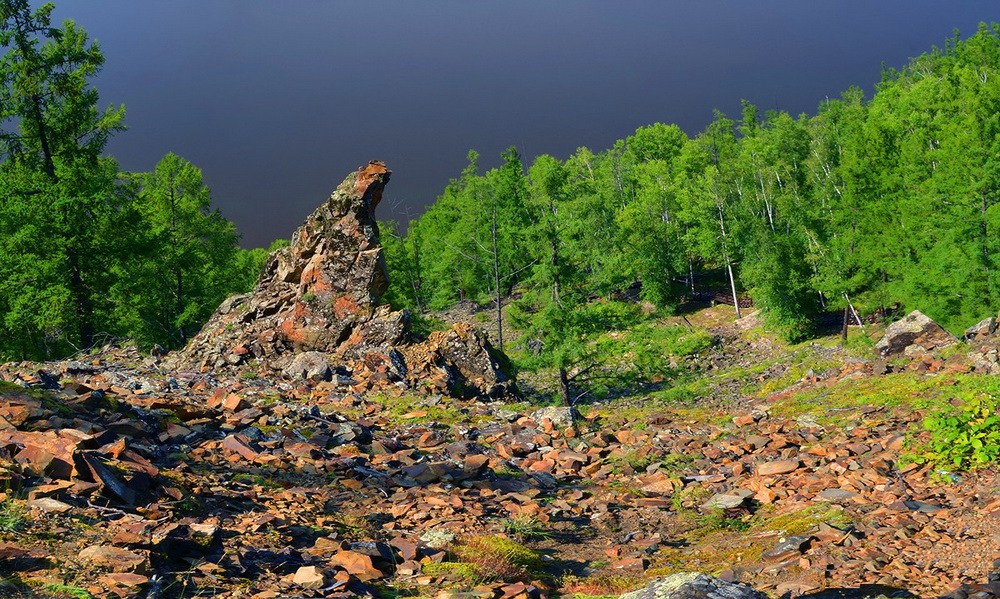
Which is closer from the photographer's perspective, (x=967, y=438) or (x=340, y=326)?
(x=967, y=438)

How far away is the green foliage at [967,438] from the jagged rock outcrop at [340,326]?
41.3 ft

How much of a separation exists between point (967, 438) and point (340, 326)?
17.8 m

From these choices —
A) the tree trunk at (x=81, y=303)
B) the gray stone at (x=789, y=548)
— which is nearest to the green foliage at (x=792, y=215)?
the gray stone at (x=789, y=548)

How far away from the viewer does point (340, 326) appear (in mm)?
22500

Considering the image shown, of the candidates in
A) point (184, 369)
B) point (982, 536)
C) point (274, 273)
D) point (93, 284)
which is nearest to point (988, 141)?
point (982, 536)

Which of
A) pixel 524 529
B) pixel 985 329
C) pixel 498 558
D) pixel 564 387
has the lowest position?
pixel 524 529

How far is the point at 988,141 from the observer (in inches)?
1176

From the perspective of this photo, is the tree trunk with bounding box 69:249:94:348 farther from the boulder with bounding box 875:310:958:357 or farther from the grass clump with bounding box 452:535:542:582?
the boulder with bounding box 875:310:958:357

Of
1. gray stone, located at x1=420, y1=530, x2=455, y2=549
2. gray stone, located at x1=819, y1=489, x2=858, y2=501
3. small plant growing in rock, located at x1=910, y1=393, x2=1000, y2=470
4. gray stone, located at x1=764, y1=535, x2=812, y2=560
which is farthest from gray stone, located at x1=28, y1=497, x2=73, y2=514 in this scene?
small plant growing in rock, located at x1=910, y1=393, x2=1000, y2=470

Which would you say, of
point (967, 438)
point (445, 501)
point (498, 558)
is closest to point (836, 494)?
point (967, 438)

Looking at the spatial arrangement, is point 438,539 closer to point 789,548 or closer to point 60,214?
point 789,548

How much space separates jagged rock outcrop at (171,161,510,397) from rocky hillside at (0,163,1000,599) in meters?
0.26

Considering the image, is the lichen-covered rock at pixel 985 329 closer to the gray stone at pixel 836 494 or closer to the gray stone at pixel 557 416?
the gray stone at pixel 557 416

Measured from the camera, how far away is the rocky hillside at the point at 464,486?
6.27m
